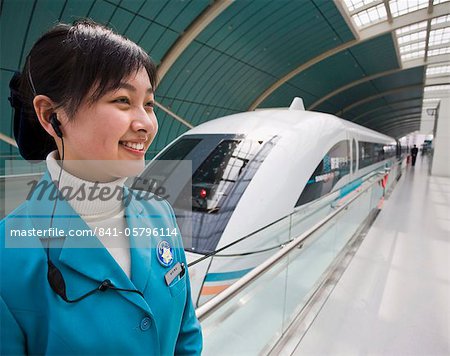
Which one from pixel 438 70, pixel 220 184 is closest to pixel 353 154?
pixel 220 184

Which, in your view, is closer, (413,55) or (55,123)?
(55,123)

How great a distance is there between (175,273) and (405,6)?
60.9 ft

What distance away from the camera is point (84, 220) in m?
0.82

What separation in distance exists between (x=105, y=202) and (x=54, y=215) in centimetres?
14

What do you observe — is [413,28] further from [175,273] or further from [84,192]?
[84,192]

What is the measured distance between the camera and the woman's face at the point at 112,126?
740 mm

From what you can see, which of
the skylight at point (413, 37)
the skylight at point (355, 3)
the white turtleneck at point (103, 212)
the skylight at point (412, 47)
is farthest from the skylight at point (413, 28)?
the white turtleneck at point (103, 212)

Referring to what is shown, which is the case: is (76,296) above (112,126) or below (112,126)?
below

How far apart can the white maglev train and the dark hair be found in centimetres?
173

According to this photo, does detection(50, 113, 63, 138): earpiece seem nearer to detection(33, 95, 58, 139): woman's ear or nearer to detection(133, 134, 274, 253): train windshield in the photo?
detection(33, 95, 58, 139): woman's ear

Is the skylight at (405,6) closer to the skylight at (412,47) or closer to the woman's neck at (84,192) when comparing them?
the skylight at (412,47)

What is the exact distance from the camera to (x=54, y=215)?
0.73 metres

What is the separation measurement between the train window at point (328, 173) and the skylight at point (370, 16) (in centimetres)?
1299

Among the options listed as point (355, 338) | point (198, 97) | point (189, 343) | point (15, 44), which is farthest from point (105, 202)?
point (198, 97)
